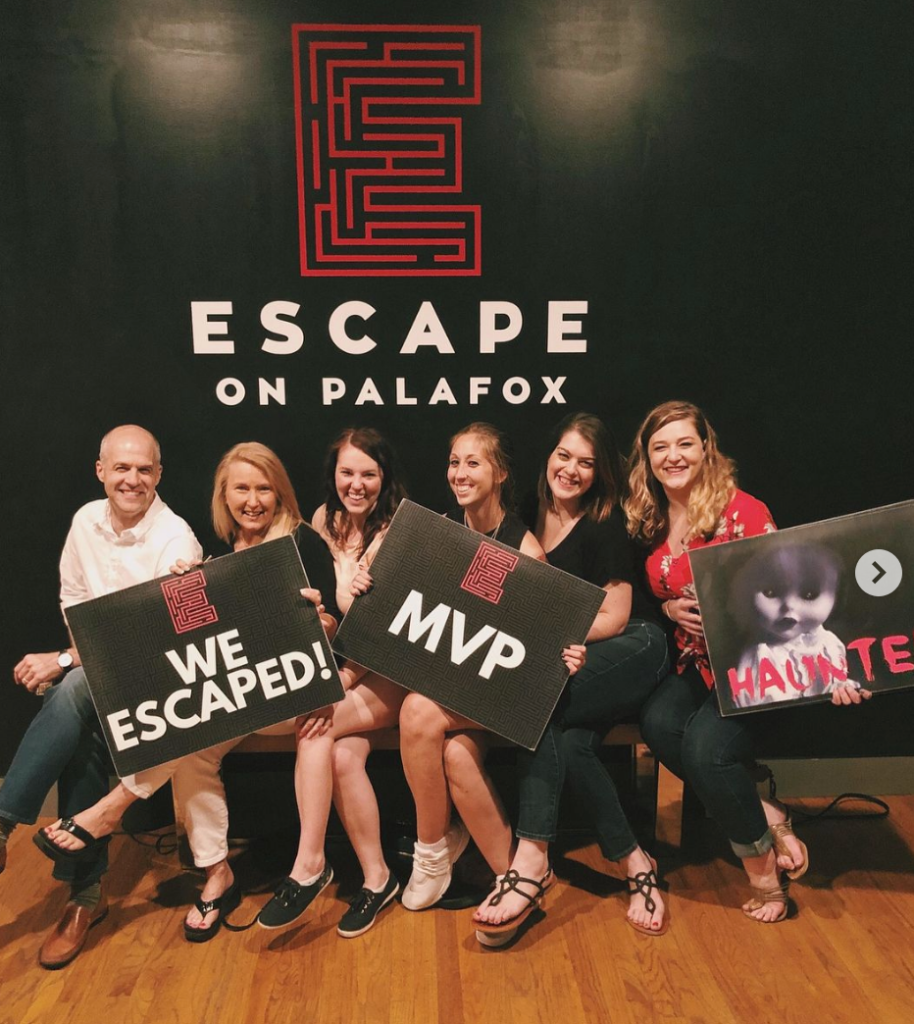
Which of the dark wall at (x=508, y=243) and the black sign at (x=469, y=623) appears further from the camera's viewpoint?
the dark wall at (x=508, y=243)

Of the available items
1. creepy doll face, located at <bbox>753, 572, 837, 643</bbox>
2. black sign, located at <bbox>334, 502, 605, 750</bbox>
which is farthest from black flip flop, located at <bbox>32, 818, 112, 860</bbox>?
creepy doll face, located at <bbox>753, 572, 837, 643</bbox>

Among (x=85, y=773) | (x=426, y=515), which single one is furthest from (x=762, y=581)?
(x=85, y=773)

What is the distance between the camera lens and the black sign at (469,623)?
2.26 m

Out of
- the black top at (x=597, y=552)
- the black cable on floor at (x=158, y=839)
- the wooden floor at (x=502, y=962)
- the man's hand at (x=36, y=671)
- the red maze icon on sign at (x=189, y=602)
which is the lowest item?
the wooden floor at (x=502, y=962)

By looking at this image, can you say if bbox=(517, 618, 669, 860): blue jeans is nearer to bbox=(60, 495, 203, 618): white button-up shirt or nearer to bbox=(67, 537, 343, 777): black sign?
bbox=(67, 537, 343, 777): black sign

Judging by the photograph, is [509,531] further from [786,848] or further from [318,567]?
[786,848]

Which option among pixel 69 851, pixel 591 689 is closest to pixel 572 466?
pixel 591 689

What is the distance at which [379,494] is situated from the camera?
2527mm

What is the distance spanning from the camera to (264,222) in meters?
2.61

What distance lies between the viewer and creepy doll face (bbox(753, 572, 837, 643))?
2252mm

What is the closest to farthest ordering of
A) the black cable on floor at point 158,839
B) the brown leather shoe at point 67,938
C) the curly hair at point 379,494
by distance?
the brown leather shoe at point 67,938 < the curly hair at point 379,494 < the black cable on floor at point 158,839

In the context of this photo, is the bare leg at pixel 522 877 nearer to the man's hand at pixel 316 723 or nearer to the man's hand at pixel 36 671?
the man's hand at pixel 316 723

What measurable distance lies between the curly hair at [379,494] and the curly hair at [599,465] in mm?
477

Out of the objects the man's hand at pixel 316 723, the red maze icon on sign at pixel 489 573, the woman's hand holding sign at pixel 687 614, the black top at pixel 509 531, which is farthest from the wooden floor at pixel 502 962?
the black top at pixel 509 531
